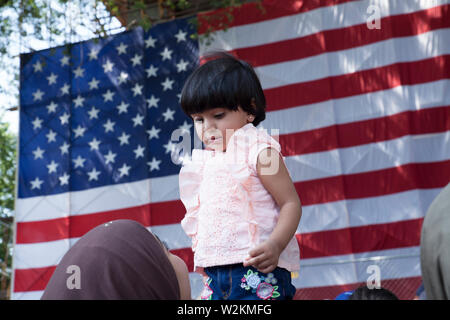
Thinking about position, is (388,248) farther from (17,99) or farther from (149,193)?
(17,99)

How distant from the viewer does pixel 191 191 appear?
4.76ft

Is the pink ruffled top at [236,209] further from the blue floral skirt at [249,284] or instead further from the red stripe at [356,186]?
the red stripe at [356,186]

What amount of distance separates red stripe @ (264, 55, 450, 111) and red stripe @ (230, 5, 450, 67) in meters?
0.23

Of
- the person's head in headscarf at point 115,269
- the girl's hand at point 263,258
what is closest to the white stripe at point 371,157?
the girl's hand at point 263,258

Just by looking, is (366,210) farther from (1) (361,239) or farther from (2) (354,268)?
(2) (354,268)

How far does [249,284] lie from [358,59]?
9.91 feet

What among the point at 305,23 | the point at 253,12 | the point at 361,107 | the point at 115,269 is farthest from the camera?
the point at 253,12

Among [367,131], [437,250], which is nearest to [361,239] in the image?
[367,131]

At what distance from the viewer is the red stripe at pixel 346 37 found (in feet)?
12.4

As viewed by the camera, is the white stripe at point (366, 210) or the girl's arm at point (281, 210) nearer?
the girl's arm at point (281, 210)

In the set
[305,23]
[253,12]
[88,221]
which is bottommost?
[88,221]

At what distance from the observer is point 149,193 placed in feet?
14.1

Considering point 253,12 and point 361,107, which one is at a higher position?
point 253,12

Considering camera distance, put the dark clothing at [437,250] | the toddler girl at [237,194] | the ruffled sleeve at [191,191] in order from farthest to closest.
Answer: the ruffled sleeve at [191,191]
the toddler girl at [237,194]
the dark clothing at [437,250]
